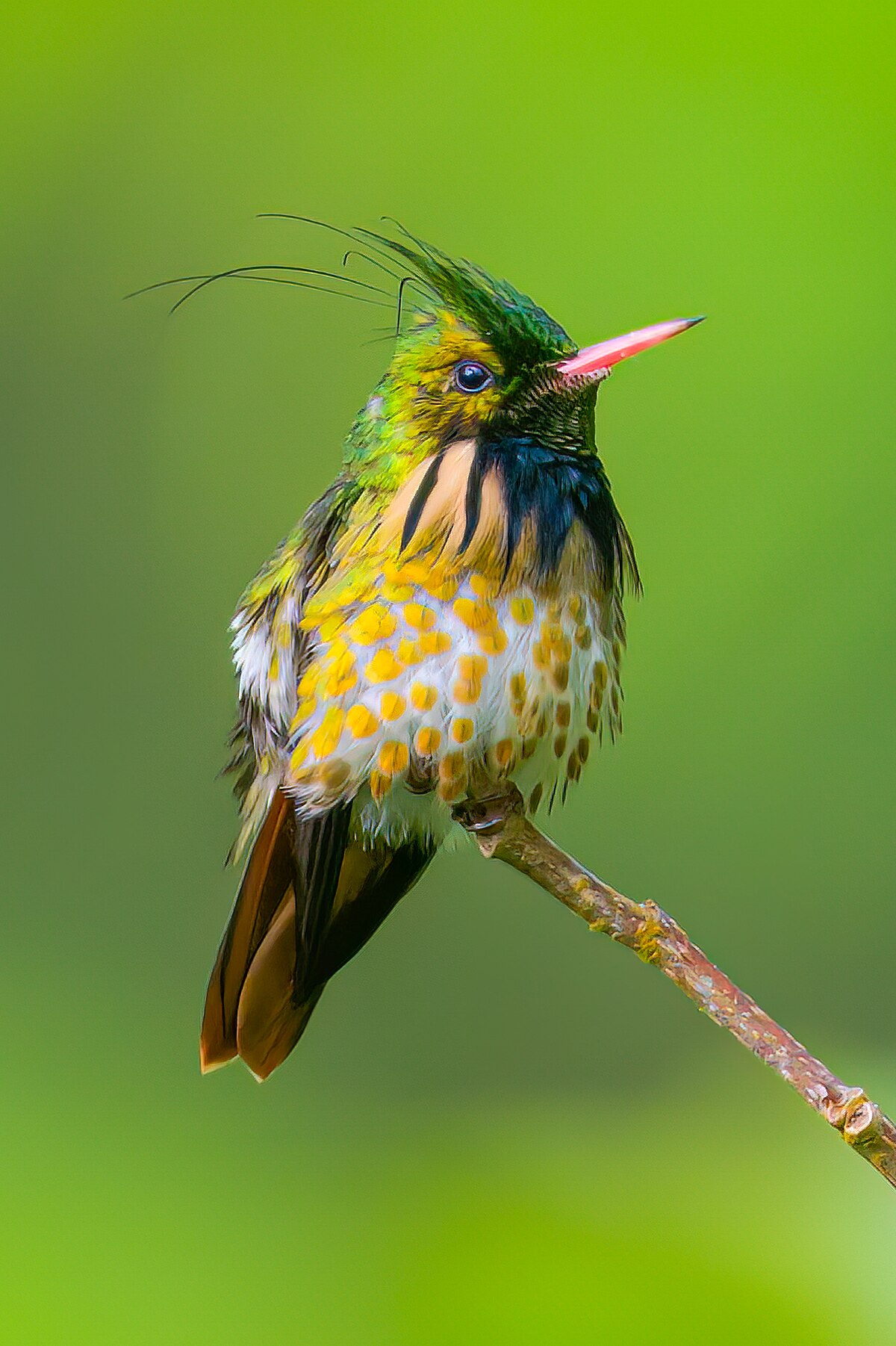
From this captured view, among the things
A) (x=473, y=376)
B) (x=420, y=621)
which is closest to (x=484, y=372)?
(x=473, y=376)

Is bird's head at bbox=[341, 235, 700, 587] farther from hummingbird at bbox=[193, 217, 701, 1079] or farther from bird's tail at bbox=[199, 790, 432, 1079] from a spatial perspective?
bird's tail at bbox=[199, 790, 432, 1079]

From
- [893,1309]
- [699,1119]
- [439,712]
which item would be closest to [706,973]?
[439,712]

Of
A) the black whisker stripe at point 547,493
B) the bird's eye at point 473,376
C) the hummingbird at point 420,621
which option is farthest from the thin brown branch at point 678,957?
the bird's eye at point 473,376

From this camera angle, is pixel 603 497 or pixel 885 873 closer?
pixel 603 497

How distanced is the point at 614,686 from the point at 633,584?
0.08 m

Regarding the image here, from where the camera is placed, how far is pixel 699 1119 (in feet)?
6.32

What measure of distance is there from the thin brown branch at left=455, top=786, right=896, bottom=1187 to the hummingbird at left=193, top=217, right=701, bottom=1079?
0.04 metres

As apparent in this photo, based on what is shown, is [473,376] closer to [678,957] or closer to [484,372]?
[484,372]

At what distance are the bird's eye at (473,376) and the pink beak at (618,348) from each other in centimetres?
5

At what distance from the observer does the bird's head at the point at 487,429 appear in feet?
2.96

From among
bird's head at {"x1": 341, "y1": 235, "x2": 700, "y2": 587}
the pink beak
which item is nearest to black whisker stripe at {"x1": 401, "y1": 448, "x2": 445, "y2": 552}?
bird's head at {"x1": 341, "y1": 235, "x2": 700, "y2": 587}

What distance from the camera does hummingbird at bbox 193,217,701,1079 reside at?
2.99 ft

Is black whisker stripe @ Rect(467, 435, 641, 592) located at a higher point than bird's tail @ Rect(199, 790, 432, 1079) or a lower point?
higher

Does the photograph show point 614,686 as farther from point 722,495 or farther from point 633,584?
point 722,495
